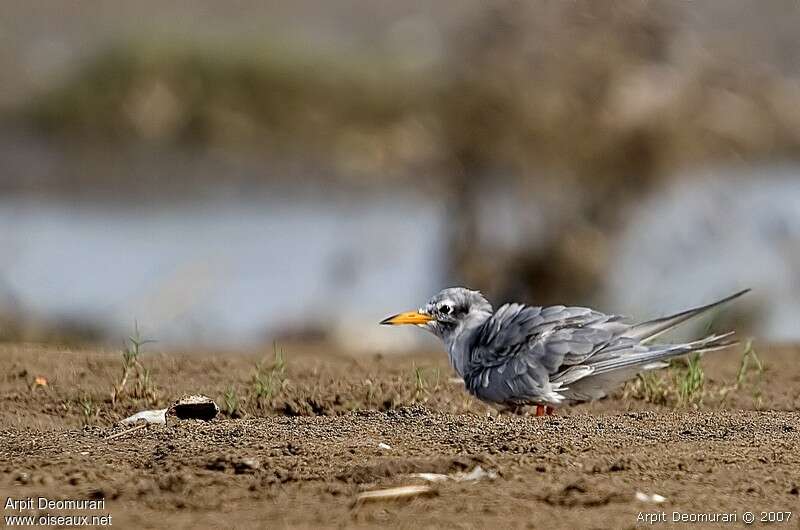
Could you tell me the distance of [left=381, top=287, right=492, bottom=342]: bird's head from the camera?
6.80m

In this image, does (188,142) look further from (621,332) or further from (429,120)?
(621,332)

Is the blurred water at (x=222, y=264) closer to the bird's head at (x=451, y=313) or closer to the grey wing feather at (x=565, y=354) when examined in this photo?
the bird's head at (x=451, y=313)

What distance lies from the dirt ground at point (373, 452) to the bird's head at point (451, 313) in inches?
9.2

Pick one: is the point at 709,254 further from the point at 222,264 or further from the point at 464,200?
the point at 222,264

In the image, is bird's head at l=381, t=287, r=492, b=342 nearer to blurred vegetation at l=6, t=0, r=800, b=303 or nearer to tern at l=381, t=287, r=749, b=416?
tern at l=381, t=287, r=749, b=416

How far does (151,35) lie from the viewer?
1784cm

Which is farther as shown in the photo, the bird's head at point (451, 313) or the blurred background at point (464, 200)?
the blurred background at point (464, 200)

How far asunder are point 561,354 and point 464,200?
15.9 ft

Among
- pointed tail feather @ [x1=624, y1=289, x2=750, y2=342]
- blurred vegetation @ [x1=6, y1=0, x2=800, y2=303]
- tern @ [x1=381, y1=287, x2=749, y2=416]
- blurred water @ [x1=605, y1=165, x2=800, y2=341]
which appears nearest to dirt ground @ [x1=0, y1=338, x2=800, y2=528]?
tern @ [x1=381, y1=287, x2=749, y2=416]

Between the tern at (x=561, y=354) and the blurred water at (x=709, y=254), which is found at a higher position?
the blurred water at (x=709, y=254)

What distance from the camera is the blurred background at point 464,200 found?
1074 centimetres

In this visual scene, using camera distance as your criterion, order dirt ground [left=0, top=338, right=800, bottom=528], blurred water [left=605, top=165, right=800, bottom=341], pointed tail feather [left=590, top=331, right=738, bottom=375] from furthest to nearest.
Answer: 1. blurred water [left=605, top=165, right=800, bottom=341]
2. pointed tail feather [left=590, top=331, right=738, bottom=375]
3. dirt ground [left=0, top=338, right=800, bottom=528]

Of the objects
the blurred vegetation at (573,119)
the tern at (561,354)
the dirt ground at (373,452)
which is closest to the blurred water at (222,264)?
the blurred vegetation at (573,119)

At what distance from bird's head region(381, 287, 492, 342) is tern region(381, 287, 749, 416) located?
0.32 metres
